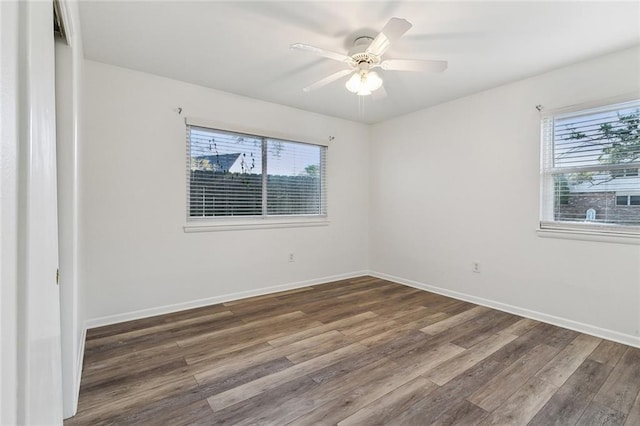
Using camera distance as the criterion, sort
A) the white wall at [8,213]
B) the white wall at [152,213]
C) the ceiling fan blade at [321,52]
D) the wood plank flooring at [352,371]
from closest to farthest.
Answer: the white wall at [8,213] < the wood plank flooring at [352,371] < the ceiling fan blade at [321,52] < the white wall at [152,213]

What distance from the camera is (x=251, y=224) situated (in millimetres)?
3721

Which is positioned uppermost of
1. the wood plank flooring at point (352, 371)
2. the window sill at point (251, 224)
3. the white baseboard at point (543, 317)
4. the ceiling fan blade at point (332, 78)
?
the ceiling fan blade at point (332, 78)

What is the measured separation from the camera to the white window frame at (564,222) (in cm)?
256

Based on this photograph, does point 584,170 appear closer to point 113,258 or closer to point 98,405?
point 98,405

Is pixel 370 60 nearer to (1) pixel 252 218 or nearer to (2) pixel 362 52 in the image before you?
(2) pixel 362 52

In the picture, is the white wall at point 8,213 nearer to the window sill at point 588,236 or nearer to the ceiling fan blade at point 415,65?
the ceiling fan blade at point 415,65

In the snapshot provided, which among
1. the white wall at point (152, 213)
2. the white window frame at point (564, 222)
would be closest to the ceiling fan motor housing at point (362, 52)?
the white wall at point (152, 213)

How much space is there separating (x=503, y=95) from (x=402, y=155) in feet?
4.67

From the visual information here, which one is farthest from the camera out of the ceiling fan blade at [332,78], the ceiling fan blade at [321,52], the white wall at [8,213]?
the ceiling fan blade at [332,78]

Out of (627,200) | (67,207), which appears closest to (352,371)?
(67,207)

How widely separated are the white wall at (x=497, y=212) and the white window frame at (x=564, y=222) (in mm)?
54

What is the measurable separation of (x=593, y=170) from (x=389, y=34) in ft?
7.54

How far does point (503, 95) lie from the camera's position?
3.27m

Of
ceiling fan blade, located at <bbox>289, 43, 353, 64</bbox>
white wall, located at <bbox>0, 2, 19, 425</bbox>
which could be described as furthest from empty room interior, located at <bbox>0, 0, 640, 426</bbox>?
ceiling fan blade, located at <bbox>289, 43, 353, 64</bbox>
